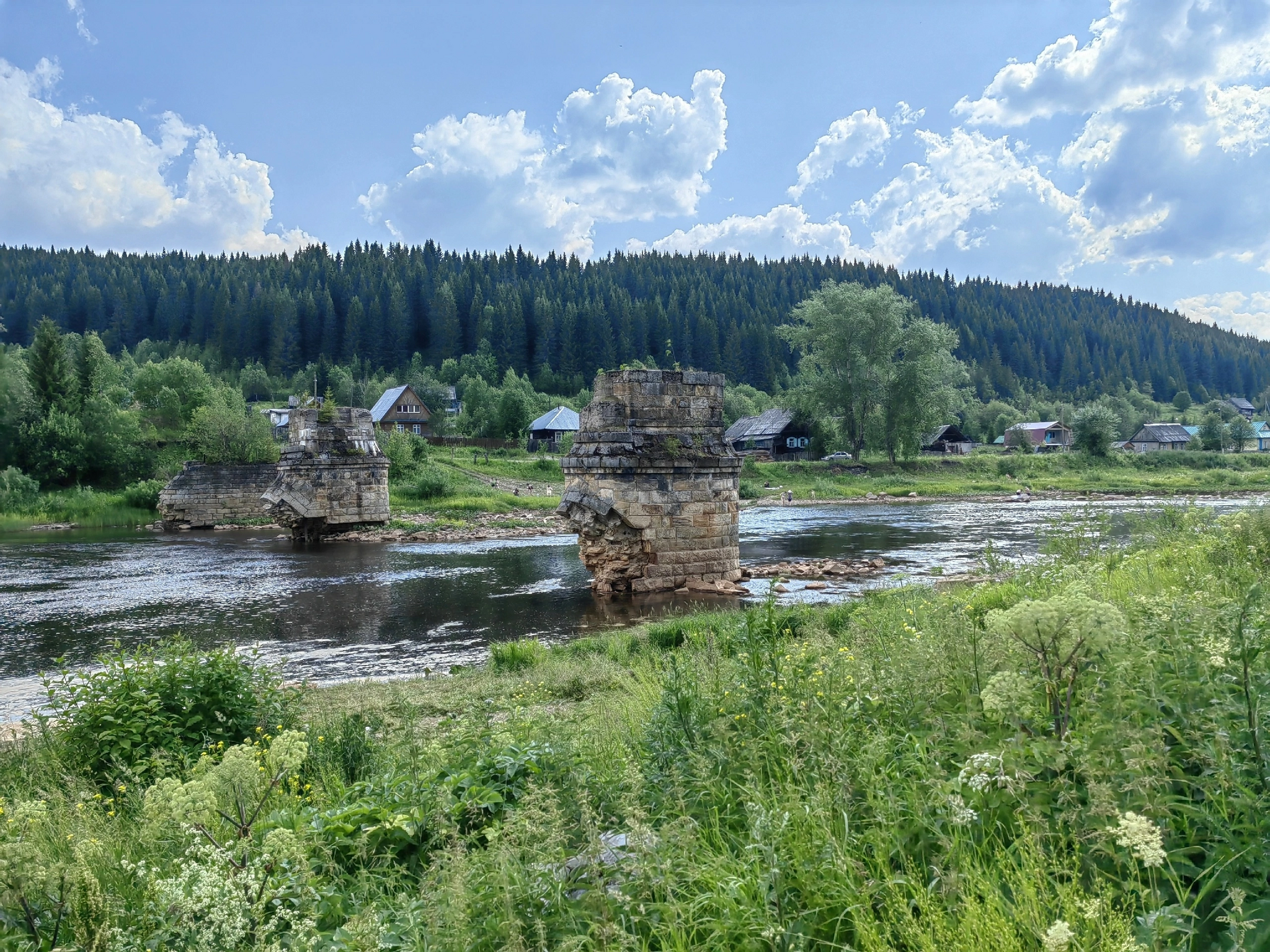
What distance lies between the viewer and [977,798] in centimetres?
290

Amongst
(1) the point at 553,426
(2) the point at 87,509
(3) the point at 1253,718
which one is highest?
(1) the point at 553,426

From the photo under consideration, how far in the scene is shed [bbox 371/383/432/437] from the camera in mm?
89188

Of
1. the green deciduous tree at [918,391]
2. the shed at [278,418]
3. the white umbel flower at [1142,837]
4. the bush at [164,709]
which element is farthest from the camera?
the shed at [278,418]

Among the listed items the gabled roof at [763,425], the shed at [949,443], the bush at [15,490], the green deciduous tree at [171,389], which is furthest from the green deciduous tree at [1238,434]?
the bush at [15,490]

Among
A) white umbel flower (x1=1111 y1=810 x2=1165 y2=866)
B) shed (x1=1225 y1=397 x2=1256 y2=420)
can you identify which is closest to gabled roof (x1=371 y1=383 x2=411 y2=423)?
white umbel flower (x1=1111 y1=810 x2=1165 y2=866)

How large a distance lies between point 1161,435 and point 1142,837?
119943 mm

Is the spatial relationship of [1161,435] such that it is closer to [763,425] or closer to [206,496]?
[763,425]

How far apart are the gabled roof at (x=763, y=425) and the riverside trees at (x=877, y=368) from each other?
9363 millimetres

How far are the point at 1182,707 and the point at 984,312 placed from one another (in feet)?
587

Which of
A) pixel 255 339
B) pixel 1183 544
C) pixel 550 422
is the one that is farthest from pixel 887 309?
pixel 255 339

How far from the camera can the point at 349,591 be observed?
18.7 metres

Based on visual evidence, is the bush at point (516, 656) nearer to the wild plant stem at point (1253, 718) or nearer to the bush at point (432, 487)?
the wild plant stem at point (1253, 718)

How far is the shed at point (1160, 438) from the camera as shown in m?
99.4


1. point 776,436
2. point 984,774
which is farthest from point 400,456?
point 984,774
